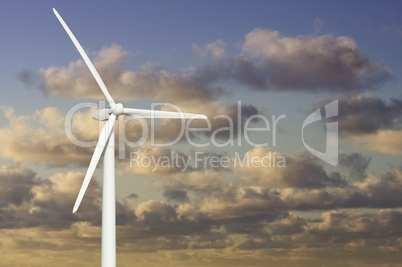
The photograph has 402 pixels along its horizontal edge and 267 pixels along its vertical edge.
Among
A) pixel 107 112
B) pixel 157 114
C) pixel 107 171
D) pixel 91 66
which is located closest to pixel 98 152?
pixel 107 171

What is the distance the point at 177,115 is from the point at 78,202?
14.9 metres

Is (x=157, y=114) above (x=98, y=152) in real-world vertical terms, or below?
above

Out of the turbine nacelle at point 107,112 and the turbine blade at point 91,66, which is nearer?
the turbine nacelle at point 107,112

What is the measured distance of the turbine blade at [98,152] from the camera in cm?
5734

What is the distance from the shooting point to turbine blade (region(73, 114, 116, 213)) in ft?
188

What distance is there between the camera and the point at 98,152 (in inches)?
2315

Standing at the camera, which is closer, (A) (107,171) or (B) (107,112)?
(A) (107,171)

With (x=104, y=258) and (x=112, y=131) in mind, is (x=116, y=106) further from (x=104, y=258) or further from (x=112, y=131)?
(x=104, y=258)

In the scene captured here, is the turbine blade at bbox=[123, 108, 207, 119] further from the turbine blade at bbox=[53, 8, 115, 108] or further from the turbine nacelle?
the turbine blade at bbox=[53, 8, 115, 108]

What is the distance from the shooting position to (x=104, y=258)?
5928cm

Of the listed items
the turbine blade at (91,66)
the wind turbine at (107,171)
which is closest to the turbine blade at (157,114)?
the wind turbine at (107,171)

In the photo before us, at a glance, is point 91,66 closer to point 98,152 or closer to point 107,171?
point 98,152

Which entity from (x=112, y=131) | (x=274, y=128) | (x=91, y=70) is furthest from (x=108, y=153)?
(x=274, y=128)

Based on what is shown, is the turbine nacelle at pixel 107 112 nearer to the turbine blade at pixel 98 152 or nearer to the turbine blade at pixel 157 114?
the turbine blade at pixel 98 152
